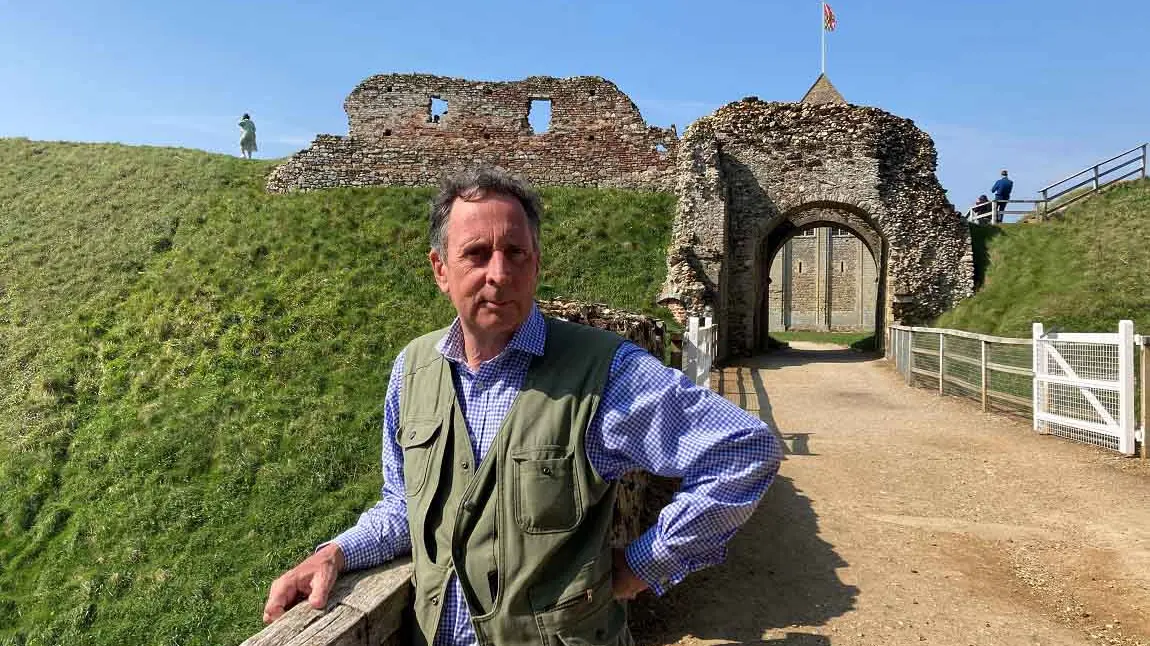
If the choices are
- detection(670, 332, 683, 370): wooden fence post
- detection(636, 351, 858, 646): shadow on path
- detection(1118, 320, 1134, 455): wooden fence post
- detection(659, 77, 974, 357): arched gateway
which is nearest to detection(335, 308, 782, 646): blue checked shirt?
detection(636, 351, 858, 646): shadow on path

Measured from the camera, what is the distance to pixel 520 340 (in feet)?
5.84

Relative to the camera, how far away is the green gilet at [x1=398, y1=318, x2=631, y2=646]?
162cm

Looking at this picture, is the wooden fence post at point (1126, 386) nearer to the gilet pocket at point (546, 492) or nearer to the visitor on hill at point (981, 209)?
the gilet pocket at point (546, 492)

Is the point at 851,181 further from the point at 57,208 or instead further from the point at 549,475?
the point at 57,208

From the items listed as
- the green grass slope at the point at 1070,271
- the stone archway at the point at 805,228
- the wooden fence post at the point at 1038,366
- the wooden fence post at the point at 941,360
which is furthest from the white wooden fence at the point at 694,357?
the stone archway at the point at 805,228

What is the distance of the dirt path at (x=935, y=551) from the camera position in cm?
406

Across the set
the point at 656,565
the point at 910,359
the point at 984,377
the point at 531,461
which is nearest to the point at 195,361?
the point at 531,461

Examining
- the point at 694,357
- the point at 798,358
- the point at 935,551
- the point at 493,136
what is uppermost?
the point at 493,136

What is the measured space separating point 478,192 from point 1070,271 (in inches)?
684

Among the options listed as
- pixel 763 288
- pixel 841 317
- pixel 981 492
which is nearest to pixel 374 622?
pixel 981 492

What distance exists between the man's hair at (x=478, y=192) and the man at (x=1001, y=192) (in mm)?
21856

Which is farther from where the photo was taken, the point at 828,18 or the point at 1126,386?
the point at 828,18

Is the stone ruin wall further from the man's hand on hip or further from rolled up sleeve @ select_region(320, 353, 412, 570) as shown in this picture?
the man's hand on hip

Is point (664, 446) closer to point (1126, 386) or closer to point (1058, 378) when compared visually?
point (1126, 386)
